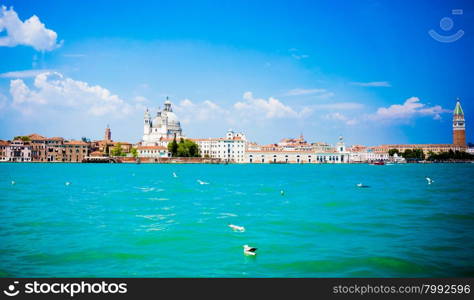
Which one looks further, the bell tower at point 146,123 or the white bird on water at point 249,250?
the bell tower at point 146,123

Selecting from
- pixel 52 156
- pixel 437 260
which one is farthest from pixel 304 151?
pixel 437 260

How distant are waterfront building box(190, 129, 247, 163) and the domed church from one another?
33.3ft

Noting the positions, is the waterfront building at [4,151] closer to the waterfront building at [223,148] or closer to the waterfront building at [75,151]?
the waterfront building at [75,151]

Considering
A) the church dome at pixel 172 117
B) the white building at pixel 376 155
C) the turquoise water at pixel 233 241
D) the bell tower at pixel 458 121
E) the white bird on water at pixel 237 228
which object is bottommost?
the turquoise water at pixel 233 241

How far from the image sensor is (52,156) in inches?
3524

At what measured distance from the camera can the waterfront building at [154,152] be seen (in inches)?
3575

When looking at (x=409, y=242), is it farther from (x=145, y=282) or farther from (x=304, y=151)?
(x=304, y=151)

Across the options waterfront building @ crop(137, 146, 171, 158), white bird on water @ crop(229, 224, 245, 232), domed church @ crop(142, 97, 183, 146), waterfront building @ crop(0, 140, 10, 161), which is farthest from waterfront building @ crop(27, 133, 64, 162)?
white bird on water @ crop(229, 224, 245, 232)

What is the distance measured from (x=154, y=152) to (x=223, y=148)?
17157mm

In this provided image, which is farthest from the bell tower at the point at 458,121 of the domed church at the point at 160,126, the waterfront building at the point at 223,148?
the domed church at the point at 160,126

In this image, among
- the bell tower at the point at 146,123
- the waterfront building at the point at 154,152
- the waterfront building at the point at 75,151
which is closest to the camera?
the waterfront building at the point at 75,151

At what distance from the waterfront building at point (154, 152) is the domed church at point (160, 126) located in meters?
11.7

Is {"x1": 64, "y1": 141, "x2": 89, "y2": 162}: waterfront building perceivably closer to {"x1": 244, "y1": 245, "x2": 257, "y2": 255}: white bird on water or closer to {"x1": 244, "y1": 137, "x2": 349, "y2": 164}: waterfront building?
{"x1": 244, "y1": 137, "x2": 349, "y2": 164}: waterfront building

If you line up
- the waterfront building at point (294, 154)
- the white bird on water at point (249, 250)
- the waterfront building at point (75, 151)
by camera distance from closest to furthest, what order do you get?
1. the white bird on water at point (249, 250)
2. the waterfront building at point (75, 151)
3. the waterfront building at point (294, 154)
